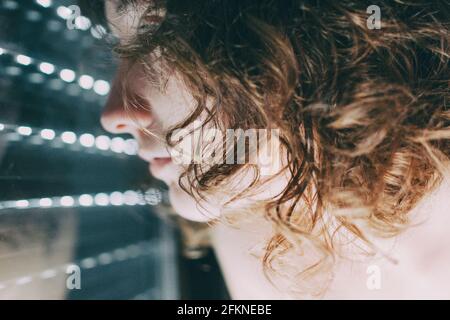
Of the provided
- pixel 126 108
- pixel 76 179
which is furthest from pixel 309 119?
pixel 76 179

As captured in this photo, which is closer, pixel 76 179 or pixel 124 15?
pixel 124 15

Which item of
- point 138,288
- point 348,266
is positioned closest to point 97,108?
point 138,288

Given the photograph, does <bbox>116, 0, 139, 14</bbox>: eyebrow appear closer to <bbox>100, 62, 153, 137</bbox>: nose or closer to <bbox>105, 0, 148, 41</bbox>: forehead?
<bbox>105, 0, 148, 41</bbox>: forehead

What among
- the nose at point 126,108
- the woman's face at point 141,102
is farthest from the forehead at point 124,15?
the nose at point 126,108

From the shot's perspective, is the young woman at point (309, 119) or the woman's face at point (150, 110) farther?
the woman's face at point (150, 110)

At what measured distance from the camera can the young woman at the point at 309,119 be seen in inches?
37.4

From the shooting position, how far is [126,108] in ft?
3.63

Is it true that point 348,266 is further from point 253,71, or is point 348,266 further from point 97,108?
point 97,108

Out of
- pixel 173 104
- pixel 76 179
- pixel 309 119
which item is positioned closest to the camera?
pixel 309 119

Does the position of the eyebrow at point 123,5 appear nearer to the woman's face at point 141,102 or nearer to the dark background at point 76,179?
the woman's face at point 141,102

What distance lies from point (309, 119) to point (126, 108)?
1.56ft

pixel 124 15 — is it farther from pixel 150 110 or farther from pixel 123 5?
pixel 150 110

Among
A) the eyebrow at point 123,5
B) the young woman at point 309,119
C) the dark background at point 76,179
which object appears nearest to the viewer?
the young woman at point 309,119

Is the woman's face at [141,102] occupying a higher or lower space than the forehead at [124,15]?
lower
